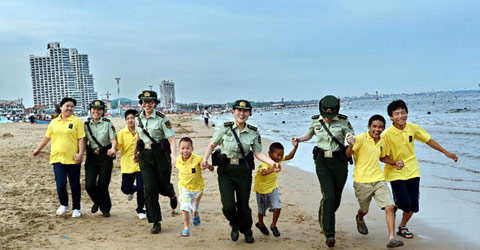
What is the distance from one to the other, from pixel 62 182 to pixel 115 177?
4.25m

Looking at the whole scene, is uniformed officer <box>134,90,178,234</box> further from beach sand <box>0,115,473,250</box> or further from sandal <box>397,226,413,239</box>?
sandal <box>397,226,413,239</box>

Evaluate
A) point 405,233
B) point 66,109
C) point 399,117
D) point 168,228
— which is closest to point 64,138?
point 66,109

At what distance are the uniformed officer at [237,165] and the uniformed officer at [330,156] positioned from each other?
2.10ft

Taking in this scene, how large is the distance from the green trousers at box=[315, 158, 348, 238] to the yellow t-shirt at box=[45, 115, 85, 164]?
370 centimetres

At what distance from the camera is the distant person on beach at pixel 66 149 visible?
660cm

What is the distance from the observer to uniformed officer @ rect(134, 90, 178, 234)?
19.3 ft

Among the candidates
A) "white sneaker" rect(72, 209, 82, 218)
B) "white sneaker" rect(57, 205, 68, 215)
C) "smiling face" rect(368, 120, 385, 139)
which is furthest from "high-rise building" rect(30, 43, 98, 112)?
"smiling face" rect(368, 120, 385, 139)

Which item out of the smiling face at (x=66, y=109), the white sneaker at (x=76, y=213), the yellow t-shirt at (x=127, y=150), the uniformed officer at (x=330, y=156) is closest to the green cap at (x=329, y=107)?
the uniformed officer at (x=330, y=156)

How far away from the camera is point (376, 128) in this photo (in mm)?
5309

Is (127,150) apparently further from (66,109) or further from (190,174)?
(190,174)

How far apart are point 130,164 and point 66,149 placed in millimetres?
959

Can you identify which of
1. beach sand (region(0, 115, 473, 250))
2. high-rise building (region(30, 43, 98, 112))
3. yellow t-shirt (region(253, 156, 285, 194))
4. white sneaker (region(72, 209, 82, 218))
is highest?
high-rise building (region(30, 43, 98, 112))

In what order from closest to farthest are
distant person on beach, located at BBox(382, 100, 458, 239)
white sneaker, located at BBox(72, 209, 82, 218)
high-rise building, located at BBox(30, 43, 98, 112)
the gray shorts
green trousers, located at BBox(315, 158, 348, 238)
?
1. green trousers, located at BBox(315, 158, 348, 238)
2. distant person on beach, located at BBox(382, 100, 458, 239)
3. the gray shorts
4. white sneaker, located at BBox(72, 209, 82, 218)
5. high-rise building, located at BBox(30, 43, 98, 112)

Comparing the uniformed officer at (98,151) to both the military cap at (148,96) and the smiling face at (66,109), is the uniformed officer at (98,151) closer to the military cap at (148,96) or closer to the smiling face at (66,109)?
the smiling face at (66,109)
